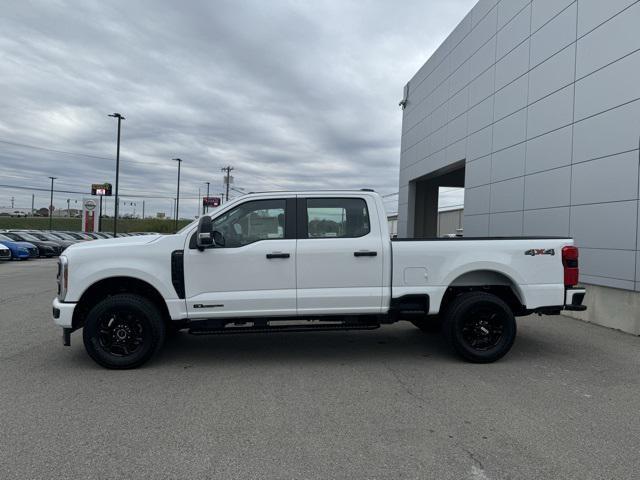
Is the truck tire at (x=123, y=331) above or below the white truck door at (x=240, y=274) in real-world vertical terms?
below

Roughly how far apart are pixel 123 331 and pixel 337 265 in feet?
8.52

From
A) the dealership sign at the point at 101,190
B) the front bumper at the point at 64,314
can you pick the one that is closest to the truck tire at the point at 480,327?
the front bumper at the point at 64,314

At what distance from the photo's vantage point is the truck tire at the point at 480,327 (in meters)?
5.65

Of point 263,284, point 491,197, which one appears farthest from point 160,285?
point 491,197

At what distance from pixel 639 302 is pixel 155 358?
760 cm

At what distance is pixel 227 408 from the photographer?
4254 millimetres

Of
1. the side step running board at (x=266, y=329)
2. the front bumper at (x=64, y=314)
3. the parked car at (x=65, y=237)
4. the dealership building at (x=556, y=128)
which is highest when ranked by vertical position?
the dealership building at (x=556, y=128)

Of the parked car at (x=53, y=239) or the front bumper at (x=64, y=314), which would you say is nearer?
the front bumper at (x=64, y=314)

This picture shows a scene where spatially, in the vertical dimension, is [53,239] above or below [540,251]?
below

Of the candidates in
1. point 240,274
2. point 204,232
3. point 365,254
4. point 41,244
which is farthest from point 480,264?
point 41,244

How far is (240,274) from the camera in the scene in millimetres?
5438

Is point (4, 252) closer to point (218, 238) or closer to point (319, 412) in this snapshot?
point (218, 238)

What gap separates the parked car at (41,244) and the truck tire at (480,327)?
27544 mm

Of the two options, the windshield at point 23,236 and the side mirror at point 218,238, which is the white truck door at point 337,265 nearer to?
the side mirror at point 218,238
